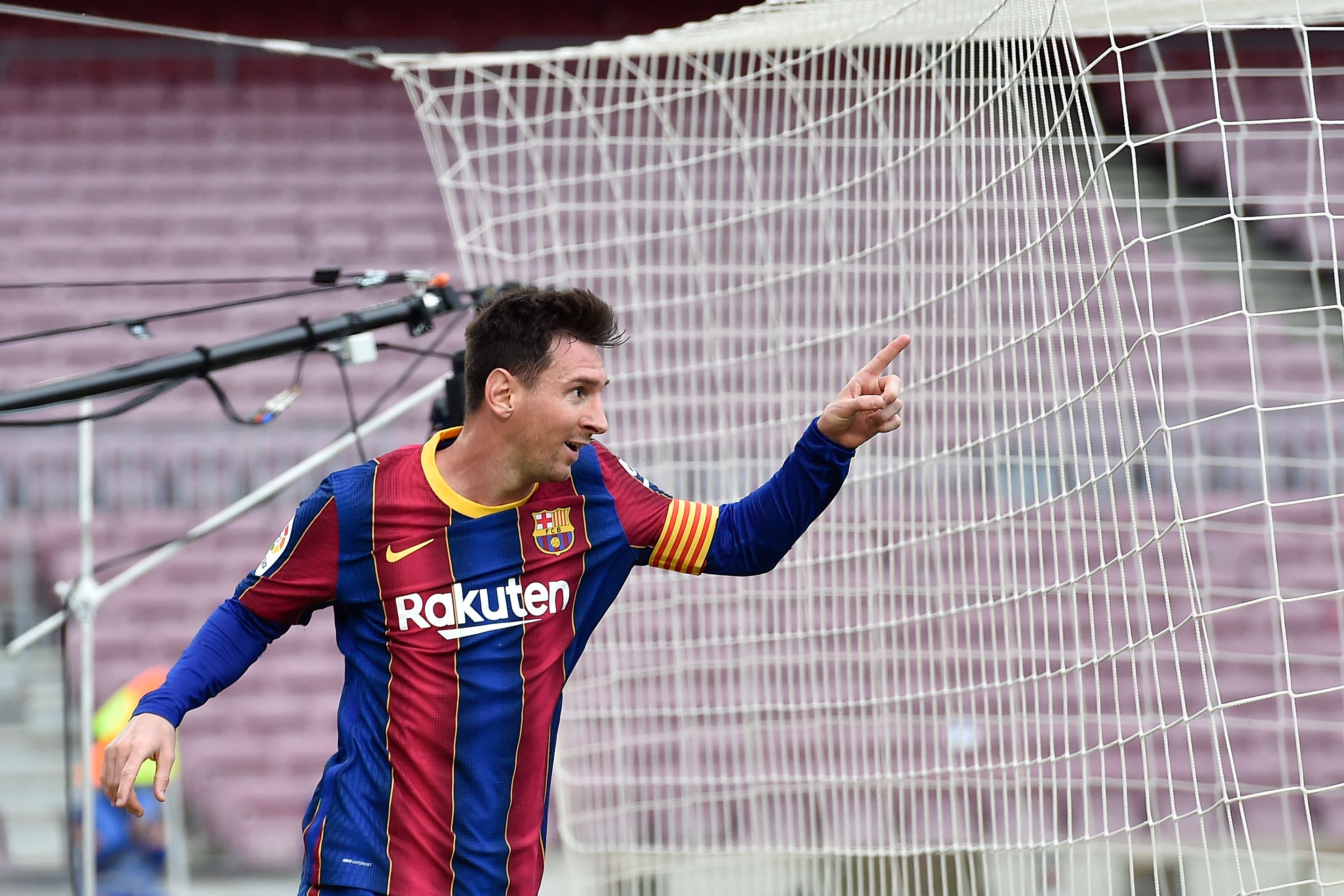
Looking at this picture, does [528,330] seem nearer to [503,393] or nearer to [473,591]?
[503,393]

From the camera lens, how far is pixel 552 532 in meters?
2.22

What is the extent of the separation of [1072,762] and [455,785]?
4452mm

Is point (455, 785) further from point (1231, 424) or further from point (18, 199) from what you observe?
point (18, 199)

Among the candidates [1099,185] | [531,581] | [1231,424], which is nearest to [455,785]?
[531,581]

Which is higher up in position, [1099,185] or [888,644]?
[1099,185]

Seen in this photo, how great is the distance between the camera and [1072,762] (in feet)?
19.6

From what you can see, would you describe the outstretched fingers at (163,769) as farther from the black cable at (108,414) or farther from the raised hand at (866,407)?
the black cable at (108,414)

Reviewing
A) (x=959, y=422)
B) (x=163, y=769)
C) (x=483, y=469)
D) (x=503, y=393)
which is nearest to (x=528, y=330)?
(x=503, y=393)

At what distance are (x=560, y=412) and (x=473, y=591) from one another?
12.8 inches

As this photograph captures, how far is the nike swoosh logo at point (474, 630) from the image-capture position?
216 cm

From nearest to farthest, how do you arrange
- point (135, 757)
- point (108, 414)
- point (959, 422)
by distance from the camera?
point (135, 757) < point (108, 414) < point (959, 422)

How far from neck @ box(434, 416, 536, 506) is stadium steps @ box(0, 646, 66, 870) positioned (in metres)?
4.93

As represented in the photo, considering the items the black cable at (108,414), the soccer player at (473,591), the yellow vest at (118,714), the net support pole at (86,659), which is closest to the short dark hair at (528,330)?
the soccer player at (473,591)

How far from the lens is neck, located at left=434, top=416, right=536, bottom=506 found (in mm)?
2172
